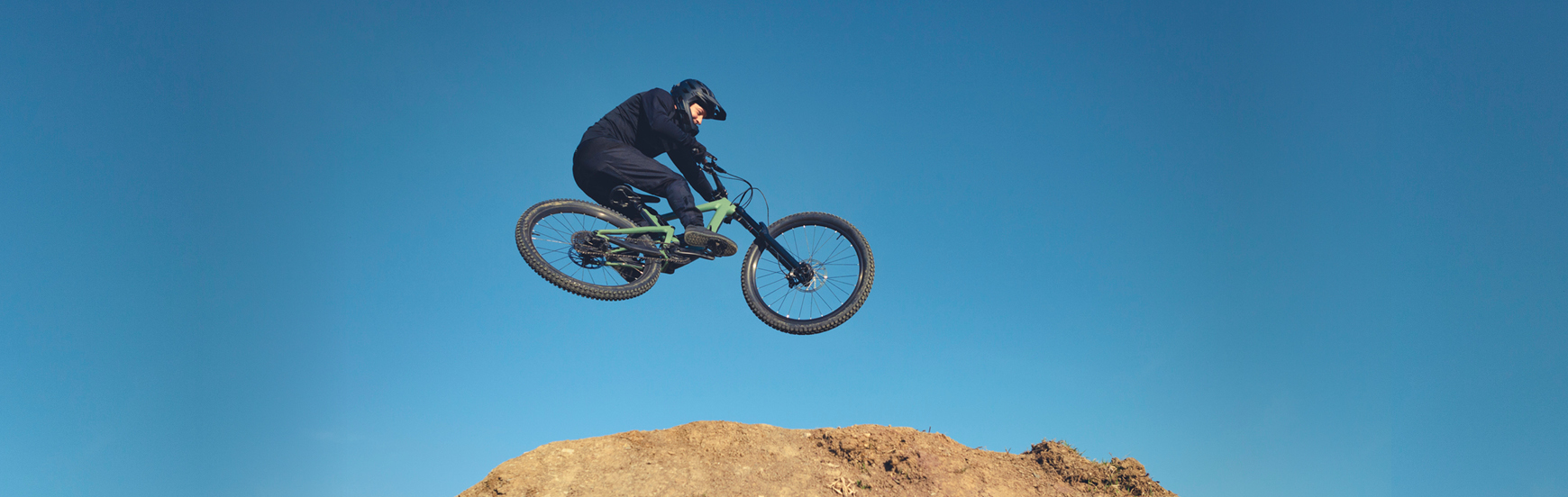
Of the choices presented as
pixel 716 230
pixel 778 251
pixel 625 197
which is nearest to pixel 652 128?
pixel 625 197

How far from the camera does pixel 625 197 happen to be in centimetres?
1046

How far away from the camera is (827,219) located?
11.5m

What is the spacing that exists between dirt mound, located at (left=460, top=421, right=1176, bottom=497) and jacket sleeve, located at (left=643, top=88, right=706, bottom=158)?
19.8ft

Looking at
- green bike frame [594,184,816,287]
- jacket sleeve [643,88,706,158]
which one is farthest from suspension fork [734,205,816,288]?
jacket sleeve [643,88,706,158]

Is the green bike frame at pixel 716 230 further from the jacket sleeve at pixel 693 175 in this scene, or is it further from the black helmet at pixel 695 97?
the black helmet at pixel 695 97

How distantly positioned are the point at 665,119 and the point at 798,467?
22.6 ft

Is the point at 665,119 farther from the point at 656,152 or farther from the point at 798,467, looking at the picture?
the point at 798,467

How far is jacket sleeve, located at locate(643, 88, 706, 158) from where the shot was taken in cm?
1025

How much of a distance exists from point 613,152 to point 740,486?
6.33m

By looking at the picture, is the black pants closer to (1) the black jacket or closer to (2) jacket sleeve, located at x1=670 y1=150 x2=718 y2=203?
(1) the black jacket

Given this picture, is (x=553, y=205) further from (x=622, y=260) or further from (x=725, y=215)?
(x=725, y=215)

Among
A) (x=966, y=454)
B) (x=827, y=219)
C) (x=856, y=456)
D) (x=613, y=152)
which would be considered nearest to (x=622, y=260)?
(x=613, y=152)

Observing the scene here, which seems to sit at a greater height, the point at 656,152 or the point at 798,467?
the point at 656,152

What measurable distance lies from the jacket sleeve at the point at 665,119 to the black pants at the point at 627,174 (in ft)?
1.30
